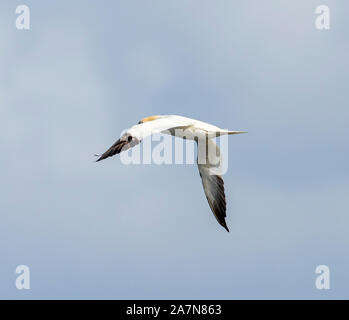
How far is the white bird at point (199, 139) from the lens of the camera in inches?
747

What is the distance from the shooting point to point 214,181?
26.0 metres

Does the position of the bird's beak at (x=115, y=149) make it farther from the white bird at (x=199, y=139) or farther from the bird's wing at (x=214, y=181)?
the bird's wing at (x=214, y=181)

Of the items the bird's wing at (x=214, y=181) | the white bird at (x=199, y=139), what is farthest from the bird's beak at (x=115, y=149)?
the bird's wing at (x=214, y=181)

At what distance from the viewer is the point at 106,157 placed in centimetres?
1831

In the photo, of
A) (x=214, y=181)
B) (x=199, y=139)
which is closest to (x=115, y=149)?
(x=199, y=139)

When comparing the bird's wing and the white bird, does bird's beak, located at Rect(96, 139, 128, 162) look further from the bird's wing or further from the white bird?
the bird's wing

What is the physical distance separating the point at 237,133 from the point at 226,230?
3.97 meters

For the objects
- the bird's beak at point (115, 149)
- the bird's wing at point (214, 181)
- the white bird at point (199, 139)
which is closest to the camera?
the bird's beak at point (115, 149)

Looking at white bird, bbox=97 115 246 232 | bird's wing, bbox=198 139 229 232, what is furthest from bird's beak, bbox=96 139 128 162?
bird's wing, bbox=198 139 229 232

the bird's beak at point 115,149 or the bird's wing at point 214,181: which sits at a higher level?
the bird's beak at point 115,149

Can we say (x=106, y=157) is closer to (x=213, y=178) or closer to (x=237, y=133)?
(x=237, y=133)

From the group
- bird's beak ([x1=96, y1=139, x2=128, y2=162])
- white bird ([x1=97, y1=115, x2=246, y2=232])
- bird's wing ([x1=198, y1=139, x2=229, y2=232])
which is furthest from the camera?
bird's wing ([x1=198, y1=139, x2=229, y2=232])

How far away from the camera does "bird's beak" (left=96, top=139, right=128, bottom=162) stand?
18480mm

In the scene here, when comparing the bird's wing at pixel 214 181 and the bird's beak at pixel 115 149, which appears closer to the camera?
the bird's beak at pixel 115 149
